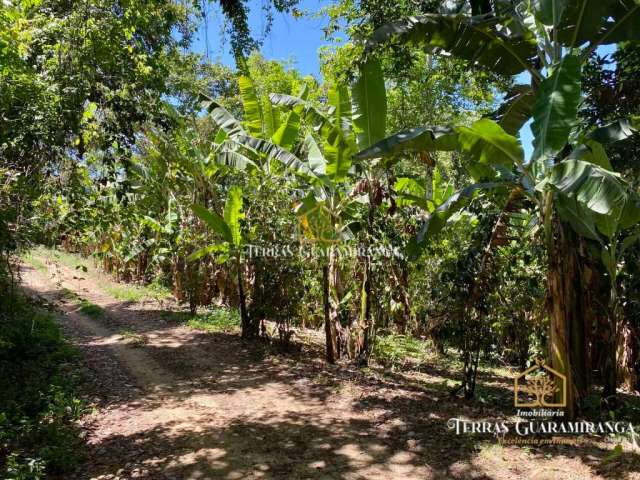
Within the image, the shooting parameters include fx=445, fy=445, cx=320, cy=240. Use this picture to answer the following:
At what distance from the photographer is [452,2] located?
210 inches

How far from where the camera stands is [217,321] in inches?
394

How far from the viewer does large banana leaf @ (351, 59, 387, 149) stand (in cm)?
580

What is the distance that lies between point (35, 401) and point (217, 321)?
4955mm

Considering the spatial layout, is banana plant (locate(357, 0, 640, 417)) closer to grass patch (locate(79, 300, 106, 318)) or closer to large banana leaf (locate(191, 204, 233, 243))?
large banana leaf (locate(191, 204, 233, 243))

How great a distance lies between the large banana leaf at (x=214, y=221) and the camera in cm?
762

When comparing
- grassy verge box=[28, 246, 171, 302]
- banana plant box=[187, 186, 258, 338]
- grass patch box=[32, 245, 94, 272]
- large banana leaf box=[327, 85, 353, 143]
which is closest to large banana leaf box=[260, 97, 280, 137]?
banana plant box=[187, 186, 258, 338]

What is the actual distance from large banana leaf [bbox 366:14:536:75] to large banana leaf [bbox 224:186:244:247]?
11.8ft

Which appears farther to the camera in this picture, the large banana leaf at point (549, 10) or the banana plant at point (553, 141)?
the large banana leaf at point (549, 10)

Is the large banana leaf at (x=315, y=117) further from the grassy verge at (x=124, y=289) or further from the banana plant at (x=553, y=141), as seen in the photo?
the grassy verge at (x=124, y=289)

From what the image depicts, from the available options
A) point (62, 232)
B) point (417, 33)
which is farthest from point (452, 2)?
point (62, 232)

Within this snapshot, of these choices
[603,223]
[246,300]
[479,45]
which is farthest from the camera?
[246,300]

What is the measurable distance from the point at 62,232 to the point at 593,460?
690 centimetres

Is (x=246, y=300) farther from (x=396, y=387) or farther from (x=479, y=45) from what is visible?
(x=479, y=45)

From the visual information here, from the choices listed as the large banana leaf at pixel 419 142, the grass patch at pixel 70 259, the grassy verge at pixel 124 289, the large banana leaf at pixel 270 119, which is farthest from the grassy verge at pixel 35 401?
the grass patch at pixel 70 259
